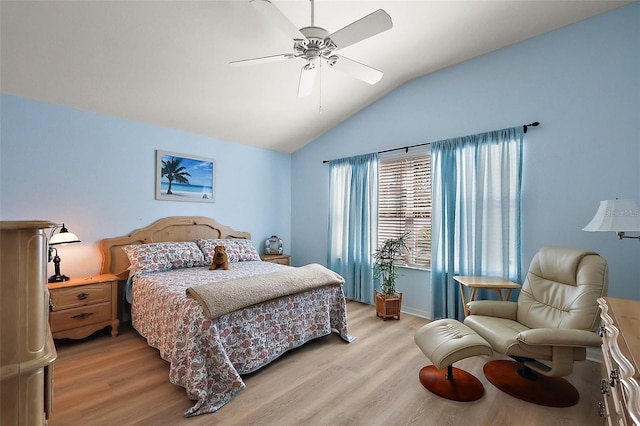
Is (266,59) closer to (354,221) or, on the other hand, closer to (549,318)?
(354,221)

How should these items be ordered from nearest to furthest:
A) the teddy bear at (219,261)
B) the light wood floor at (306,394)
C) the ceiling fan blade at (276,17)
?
the ceiling fan blade at (276,17) → the light wood floor at (306,394) → the teddy bear at (219,261)

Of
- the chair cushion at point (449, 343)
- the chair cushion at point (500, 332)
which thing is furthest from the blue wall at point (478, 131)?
the chair cushion at point (449, 343)

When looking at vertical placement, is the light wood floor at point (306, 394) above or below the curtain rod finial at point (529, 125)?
below

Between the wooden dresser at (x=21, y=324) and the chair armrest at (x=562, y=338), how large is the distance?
2.35 metres

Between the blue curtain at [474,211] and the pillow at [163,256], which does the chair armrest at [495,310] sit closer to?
the blue curtain at [474,211]

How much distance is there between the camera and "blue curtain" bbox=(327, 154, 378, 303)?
13.4ft

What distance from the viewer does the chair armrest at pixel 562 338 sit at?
5.94ft

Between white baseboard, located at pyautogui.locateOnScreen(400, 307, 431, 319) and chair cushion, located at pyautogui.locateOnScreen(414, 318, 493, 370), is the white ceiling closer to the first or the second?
chair cushion, located at pyautogui.locateOnScreen(414, 318, 493, 370)

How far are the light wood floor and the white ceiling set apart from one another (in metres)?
2.48

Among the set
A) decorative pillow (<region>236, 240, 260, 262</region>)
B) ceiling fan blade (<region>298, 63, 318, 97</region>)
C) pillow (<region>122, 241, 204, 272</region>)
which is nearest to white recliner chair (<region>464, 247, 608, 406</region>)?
ceiling fan blade (<region>298, 63, 318, 97</region>)

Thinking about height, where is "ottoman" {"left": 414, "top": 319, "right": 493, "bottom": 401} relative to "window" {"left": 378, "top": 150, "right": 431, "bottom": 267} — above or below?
below

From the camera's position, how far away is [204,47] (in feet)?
8.60

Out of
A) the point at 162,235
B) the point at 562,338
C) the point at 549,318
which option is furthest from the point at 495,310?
the point at 162,235

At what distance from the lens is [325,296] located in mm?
2906
